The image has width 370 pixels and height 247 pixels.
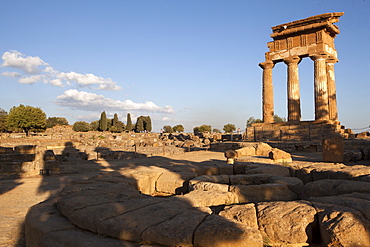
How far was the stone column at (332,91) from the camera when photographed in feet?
69.4

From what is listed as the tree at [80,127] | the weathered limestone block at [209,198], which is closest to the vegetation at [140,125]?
the tree at [80,127]

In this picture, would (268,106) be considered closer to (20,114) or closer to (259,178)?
(259,178)

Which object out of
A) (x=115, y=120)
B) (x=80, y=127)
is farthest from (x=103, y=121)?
(x=80, y=127)

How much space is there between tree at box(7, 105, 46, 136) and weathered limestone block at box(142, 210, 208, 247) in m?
47.8

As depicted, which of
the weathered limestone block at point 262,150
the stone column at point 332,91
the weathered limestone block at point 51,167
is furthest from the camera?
the stone column at point 332,91

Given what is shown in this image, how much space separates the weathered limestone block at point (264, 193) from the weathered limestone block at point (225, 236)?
207 centimetres

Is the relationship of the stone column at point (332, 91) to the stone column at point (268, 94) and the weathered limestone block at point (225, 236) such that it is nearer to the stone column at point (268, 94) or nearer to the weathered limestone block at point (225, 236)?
the stone column at point (268, 94)

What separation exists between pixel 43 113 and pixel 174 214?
50.7 m

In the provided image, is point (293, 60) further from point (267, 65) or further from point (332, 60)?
point (332, 60)

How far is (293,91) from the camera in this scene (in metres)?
21.2

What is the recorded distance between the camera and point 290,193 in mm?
4426

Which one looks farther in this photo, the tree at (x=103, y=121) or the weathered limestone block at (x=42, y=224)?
the tree at (x=103, y=121)

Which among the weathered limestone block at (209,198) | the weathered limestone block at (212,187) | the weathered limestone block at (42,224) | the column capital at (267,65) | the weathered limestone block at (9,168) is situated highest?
the column capital at (267,65)

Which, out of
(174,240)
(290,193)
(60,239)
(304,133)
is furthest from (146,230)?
(304,133)
